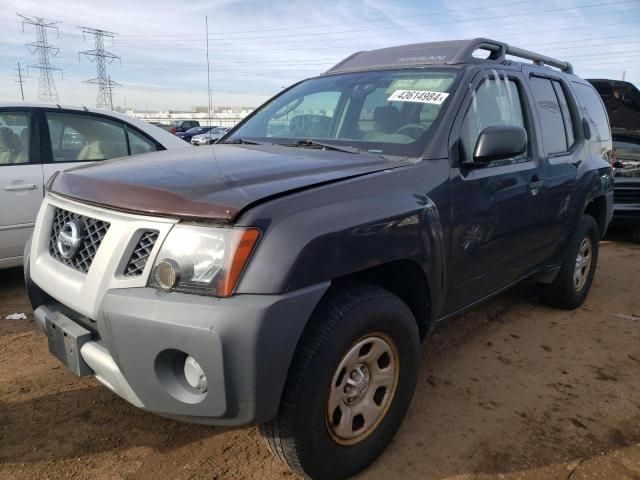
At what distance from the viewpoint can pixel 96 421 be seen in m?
2.64

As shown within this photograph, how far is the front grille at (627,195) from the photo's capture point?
7258mm

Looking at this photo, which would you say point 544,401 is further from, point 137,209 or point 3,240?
point 3,240

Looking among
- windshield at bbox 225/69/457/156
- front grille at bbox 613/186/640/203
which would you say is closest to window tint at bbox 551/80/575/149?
windshield at bbox 225/69/457/156

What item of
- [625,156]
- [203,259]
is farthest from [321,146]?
[625,156]

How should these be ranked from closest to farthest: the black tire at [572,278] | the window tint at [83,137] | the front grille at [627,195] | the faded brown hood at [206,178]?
the faded brown hood at [206,178] → the black tire at [572,278] → the window tint at [83,137] → the front grille at [627,195]

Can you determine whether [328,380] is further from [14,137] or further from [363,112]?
[14,137]

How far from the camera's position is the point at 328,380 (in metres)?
1.96

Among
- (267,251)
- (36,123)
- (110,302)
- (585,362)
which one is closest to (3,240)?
(36,123)

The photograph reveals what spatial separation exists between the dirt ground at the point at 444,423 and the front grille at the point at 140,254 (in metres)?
0.95

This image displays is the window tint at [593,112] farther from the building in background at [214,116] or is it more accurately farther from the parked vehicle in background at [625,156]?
the building in background at [214,116]

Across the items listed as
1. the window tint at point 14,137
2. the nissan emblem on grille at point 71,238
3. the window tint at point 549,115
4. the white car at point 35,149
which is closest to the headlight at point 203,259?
the nissan emblem on grille at point 71,238

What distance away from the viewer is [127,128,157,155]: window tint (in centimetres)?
508

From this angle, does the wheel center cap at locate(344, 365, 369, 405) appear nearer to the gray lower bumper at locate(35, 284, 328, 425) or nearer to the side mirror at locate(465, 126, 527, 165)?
the gray lower bumper at locate(35, 284, 328, 425)

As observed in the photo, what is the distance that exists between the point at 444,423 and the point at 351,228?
130 cm
